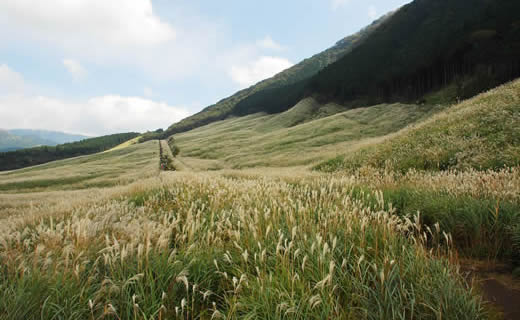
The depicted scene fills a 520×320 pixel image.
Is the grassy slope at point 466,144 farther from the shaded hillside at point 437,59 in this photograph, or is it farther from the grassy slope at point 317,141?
the shaded hillside at point 437,59

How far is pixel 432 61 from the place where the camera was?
84.2m

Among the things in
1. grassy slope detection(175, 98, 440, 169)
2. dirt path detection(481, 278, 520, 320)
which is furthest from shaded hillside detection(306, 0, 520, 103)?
dirt path detection(481, 278, 520, 320)

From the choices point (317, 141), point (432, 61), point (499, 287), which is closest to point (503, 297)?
point (499, 287)

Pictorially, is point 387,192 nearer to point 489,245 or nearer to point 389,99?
point 489,245

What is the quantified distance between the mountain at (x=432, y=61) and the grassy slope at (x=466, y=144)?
176 feet

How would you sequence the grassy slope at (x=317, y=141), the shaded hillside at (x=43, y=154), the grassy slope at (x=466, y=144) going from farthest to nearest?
1. the shaded hillside at (x=43, y=154)
2. the grassy slope at (x=317, y=141)
3. the grassy slope at (x=466, y=144)

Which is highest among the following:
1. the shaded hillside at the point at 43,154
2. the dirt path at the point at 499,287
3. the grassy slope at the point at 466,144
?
the shaded hillside at the point at 43,154

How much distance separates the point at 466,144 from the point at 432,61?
93011 mm

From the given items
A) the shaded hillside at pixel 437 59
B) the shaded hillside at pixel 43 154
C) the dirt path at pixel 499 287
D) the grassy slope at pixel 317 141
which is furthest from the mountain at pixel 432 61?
the shaded hillside at pixel 43 154

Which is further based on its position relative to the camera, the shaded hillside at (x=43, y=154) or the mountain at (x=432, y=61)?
the shaded hillside at (x=43, y=154)

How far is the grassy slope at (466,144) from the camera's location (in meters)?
11.5

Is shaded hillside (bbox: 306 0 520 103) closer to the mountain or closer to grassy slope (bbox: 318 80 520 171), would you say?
the mountain

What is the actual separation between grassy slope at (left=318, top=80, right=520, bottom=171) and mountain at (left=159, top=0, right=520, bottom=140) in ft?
176

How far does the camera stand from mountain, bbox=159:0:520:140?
6706 centimetres
